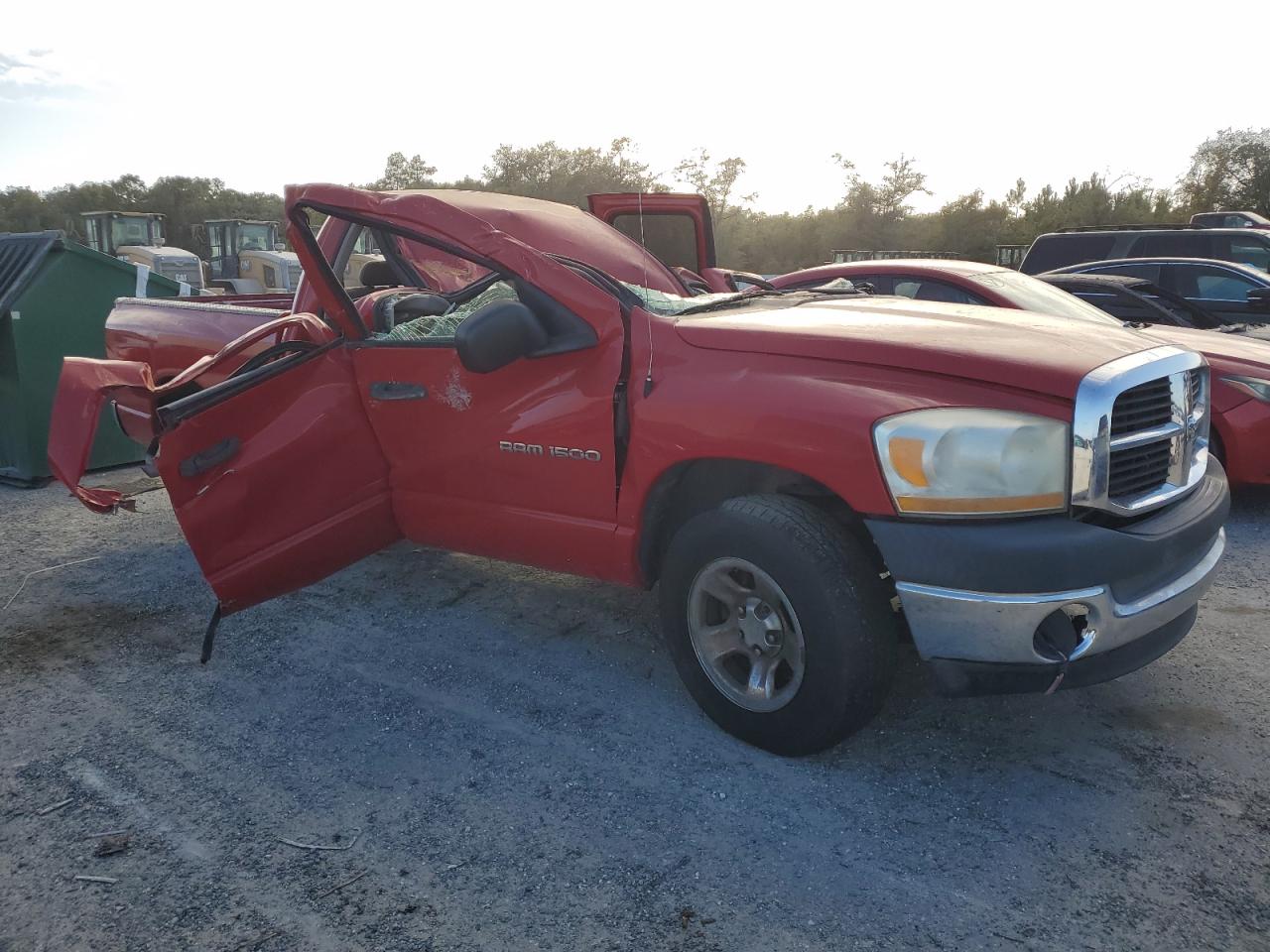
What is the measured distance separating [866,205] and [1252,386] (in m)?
40.1

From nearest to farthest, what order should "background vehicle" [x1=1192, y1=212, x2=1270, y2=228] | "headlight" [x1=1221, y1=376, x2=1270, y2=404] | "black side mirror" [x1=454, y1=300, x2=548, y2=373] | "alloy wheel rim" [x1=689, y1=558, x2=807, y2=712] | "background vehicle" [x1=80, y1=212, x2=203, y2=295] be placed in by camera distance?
"alloy wheel rim" [x1=689, y1=558, x2=807, y2=712], "black side mirror" [x1=454, y1=300, x2=548, y2=373], "headlight" [x1=1221, y1=376, x2=1270, y2=404], "background vehicle" [x1=1192, y1=212, x2=1270, y2=228], "background vehicle" [x1=80, y1=212, x2=203, y2=295]

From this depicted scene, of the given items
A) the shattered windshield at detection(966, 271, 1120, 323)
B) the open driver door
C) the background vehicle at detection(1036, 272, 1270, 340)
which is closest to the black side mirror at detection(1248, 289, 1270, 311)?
the background vehicle at detection(1036, 272, 1270, 340)

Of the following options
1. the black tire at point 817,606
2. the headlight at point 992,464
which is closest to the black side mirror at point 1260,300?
the headlight at point 992,464

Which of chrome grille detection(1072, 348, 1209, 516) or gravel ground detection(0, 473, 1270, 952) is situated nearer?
gravel ground detection(0, 473, 1270, 952)

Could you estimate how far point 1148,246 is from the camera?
970 centimetres

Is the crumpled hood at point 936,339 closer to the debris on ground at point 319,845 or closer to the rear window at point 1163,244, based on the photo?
the debris on ground at point 319,845

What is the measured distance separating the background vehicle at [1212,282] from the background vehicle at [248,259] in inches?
516

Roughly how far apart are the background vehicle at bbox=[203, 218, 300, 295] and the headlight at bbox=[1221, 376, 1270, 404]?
574 inches

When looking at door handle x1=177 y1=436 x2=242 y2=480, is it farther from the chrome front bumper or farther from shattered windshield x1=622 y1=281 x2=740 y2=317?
the chrome front bumper

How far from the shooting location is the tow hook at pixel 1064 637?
97.7 inches

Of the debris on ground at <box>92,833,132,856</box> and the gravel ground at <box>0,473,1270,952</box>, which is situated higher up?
the gravel ground at <box>0,473,1270,952</box>

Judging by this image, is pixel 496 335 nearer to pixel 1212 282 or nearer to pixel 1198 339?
pixel 1198 339

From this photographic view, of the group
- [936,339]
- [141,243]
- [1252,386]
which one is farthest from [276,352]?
[141,243]

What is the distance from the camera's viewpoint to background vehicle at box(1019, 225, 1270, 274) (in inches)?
381
